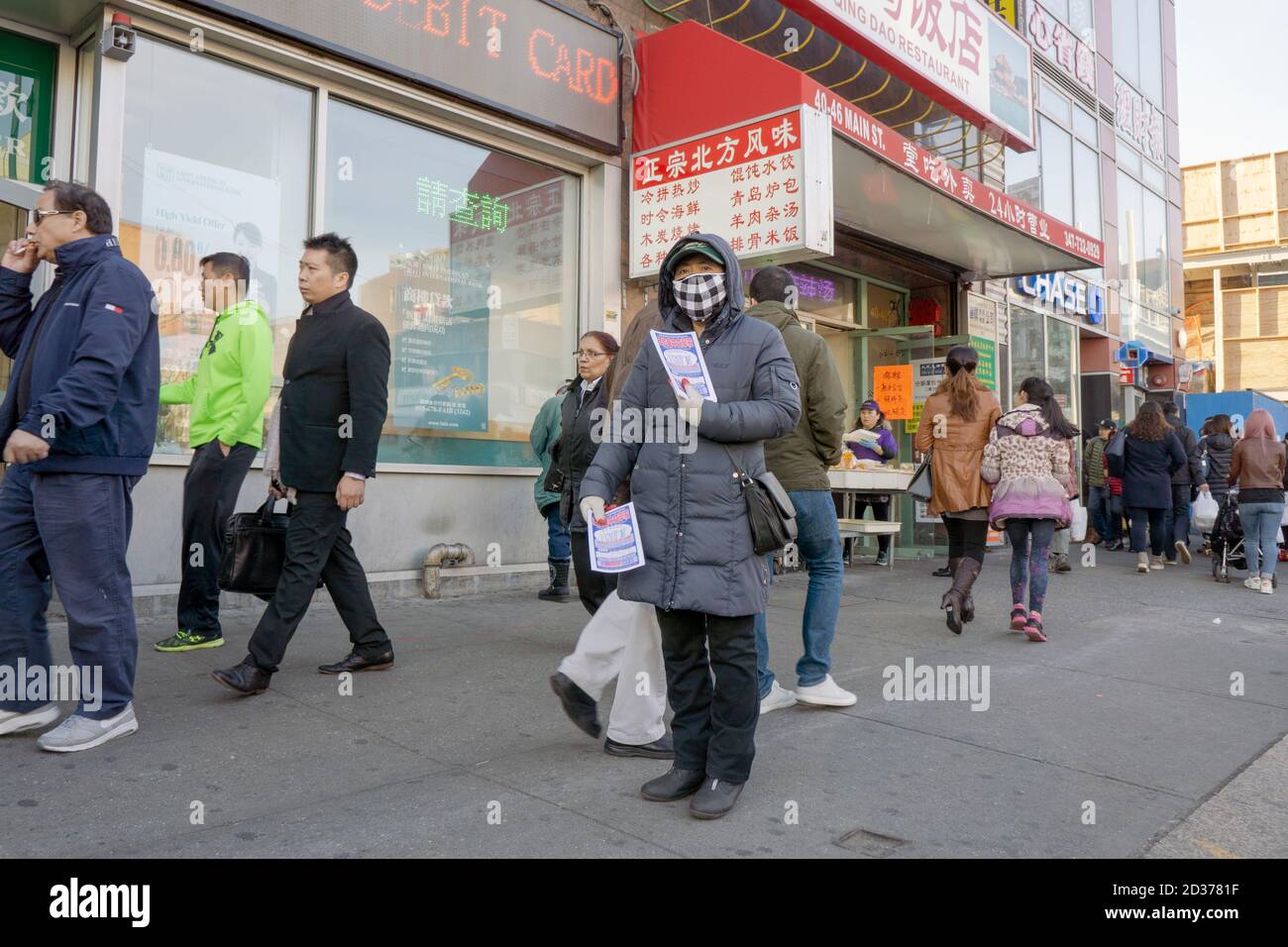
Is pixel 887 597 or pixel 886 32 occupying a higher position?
pixel 886 32

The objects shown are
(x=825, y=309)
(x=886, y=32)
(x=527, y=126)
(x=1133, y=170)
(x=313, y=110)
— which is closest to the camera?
(x=313, y=110)

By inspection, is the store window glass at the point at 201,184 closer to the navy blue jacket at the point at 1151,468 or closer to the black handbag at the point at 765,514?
the black handbag at the point at 765,514

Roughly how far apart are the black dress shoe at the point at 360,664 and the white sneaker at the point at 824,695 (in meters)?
1.99

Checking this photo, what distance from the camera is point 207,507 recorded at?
4773 millimetres

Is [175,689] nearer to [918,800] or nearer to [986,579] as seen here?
[918,800]

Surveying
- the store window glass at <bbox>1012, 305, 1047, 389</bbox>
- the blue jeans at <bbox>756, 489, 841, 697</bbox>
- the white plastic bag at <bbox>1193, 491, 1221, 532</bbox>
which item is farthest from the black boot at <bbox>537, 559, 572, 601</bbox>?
the store window glass at <bbox>1012, 305, 1047, 389</bbox>

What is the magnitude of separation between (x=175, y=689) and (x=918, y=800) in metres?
3.11

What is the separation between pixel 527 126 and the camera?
7.67m

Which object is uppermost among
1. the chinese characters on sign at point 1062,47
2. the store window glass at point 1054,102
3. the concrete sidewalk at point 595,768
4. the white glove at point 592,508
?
the chinese characters on sign at point 1062,47

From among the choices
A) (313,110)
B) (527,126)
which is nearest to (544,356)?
(527,126)

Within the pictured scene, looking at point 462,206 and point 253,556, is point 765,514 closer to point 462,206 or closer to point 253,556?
point 253,556

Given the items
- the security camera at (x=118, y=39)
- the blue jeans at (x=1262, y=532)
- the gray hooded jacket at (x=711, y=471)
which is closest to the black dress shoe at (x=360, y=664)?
the gray hooded jacket at (x=711, y=471)

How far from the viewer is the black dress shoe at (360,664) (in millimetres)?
4547

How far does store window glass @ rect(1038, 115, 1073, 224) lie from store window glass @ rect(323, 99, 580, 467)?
976 centimetres
